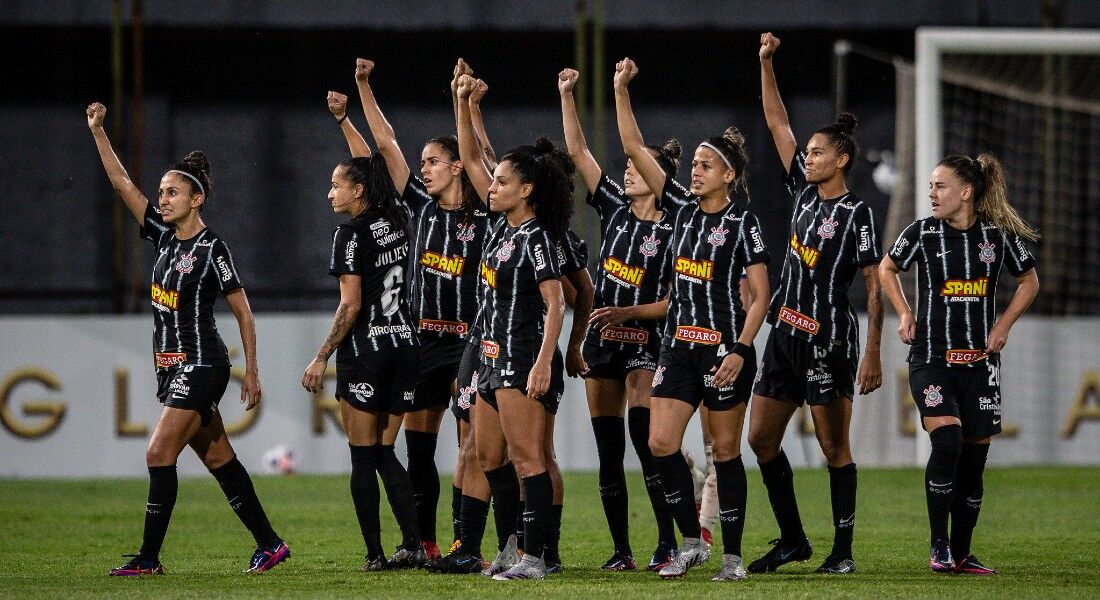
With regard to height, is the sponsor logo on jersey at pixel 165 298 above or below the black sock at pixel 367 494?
above

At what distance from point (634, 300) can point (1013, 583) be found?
6.59 feet

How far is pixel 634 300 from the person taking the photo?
6965mm

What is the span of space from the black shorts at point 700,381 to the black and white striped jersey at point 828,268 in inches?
19.8

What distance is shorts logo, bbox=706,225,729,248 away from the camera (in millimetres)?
6344

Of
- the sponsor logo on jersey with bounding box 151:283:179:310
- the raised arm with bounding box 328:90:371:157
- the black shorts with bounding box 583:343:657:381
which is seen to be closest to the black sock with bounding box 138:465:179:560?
the sponsor logo on jersey with bounding box 151:283:179:310

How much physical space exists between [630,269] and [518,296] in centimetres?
90

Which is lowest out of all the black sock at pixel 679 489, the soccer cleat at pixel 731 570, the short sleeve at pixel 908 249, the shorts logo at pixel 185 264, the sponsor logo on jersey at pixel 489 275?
the soccer cleat at pixel 731 570

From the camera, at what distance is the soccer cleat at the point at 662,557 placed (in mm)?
6758

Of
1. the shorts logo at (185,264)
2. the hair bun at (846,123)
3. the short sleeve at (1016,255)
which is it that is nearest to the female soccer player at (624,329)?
the hair bun at (846,123)

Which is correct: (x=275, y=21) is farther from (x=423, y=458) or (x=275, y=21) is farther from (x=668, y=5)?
(x=423, y=458)

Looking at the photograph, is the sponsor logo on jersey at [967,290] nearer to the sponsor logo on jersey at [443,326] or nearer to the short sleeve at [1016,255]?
the short sleeve at [1016,255]

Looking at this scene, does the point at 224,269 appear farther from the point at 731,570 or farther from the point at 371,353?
the point at 731,570

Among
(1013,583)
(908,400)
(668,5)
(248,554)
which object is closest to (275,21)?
(668,5)

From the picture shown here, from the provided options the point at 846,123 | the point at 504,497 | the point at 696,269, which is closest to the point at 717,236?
the point at 696,269
